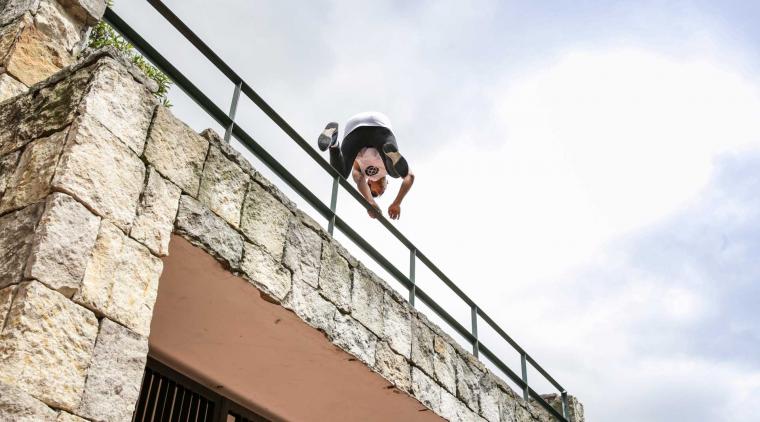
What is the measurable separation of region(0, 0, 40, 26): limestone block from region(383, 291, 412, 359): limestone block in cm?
309

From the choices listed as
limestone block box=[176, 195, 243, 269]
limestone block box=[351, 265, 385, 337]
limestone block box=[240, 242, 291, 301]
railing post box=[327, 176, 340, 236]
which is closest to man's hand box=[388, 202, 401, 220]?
railing post box=[327, 176, 340, 236]

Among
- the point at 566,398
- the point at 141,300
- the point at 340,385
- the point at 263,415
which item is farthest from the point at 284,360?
the point at 566,398

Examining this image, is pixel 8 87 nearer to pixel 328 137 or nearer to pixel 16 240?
pixel 16 240

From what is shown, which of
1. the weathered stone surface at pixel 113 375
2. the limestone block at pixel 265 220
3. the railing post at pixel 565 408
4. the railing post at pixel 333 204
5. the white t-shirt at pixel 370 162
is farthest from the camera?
the railing post at pixel 565 408

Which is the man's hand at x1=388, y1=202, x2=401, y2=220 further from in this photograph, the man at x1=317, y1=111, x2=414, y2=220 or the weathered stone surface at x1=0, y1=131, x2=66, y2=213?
the weathered stone surface at x1=0, y1=131, x2=66, y2=213

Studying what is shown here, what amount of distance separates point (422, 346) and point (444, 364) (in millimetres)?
361

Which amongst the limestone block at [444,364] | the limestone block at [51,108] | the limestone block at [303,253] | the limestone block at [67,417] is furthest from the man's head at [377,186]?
the limestone block at [67,417]

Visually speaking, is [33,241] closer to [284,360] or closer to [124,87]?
[124,87]

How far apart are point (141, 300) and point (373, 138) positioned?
350 centimetres

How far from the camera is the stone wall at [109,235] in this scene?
300 centimetres

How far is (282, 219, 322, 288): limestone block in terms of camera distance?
4.69 m

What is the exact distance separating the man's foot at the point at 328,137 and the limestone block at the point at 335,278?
1.59 m

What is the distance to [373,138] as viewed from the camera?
6.65 m

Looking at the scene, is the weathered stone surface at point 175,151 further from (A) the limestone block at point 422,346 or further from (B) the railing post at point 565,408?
(B) the railing post at point 565,408
